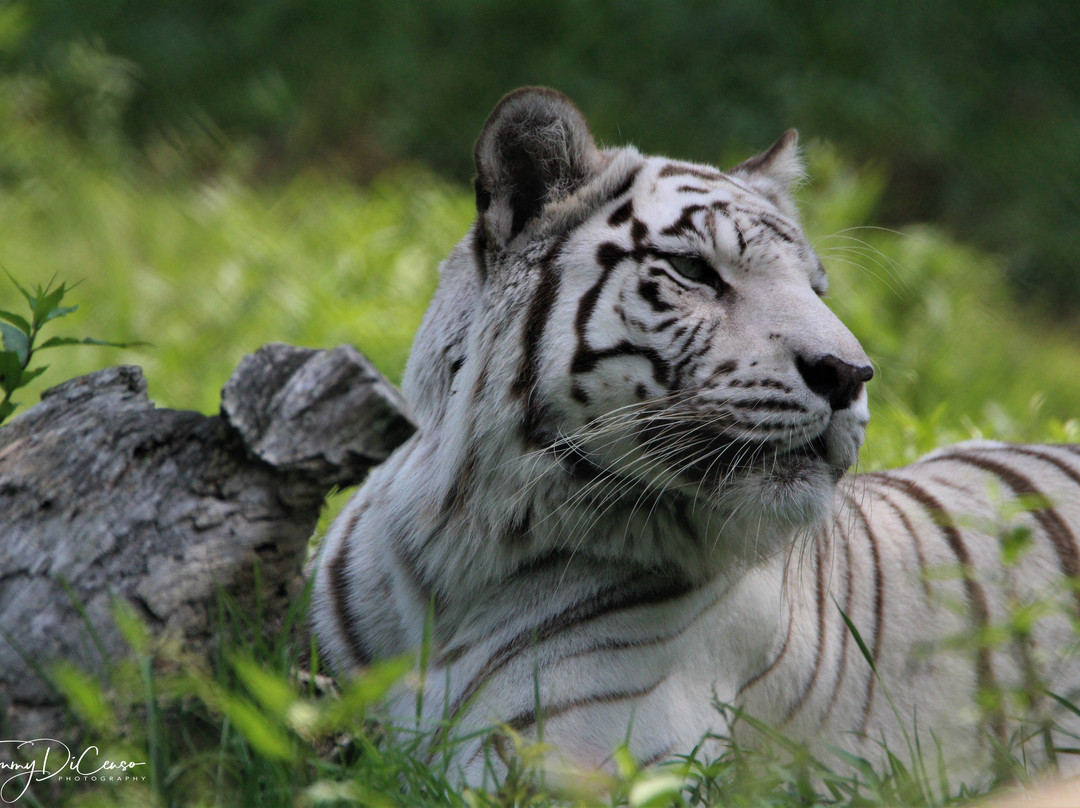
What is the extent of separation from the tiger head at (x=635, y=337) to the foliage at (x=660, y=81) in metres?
4.68

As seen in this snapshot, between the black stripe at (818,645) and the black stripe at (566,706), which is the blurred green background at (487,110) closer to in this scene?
the black stripe at (818,645)

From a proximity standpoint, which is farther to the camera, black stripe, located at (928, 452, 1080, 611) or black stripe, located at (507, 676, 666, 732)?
black stripe, located at (928, 452, 1080, 611)

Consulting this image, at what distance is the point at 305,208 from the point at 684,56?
277cm

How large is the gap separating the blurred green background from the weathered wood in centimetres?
362

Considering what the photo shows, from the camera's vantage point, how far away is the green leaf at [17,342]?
1.56 m

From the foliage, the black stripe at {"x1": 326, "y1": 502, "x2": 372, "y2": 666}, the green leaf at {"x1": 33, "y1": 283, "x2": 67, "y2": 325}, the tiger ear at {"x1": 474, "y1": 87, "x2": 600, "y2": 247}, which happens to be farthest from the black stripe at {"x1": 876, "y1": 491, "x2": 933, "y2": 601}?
the foliage

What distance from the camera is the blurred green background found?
5434mm

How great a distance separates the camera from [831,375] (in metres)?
1.61

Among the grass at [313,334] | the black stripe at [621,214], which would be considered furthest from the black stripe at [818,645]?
the black stripe at [621,214]

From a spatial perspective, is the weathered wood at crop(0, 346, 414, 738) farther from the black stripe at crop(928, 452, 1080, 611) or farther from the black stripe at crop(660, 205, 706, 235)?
the black stripe at crop(928, 452, 1080, 611)

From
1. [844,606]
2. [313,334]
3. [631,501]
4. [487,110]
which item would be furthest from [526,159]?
[487,110]

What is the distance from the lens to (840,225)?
4.70m

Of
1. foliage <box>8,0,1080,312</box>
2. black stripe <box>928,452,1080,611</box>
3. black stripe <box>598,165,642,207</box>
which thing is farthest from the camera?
foliage <box>8,0,1080,312</box>
